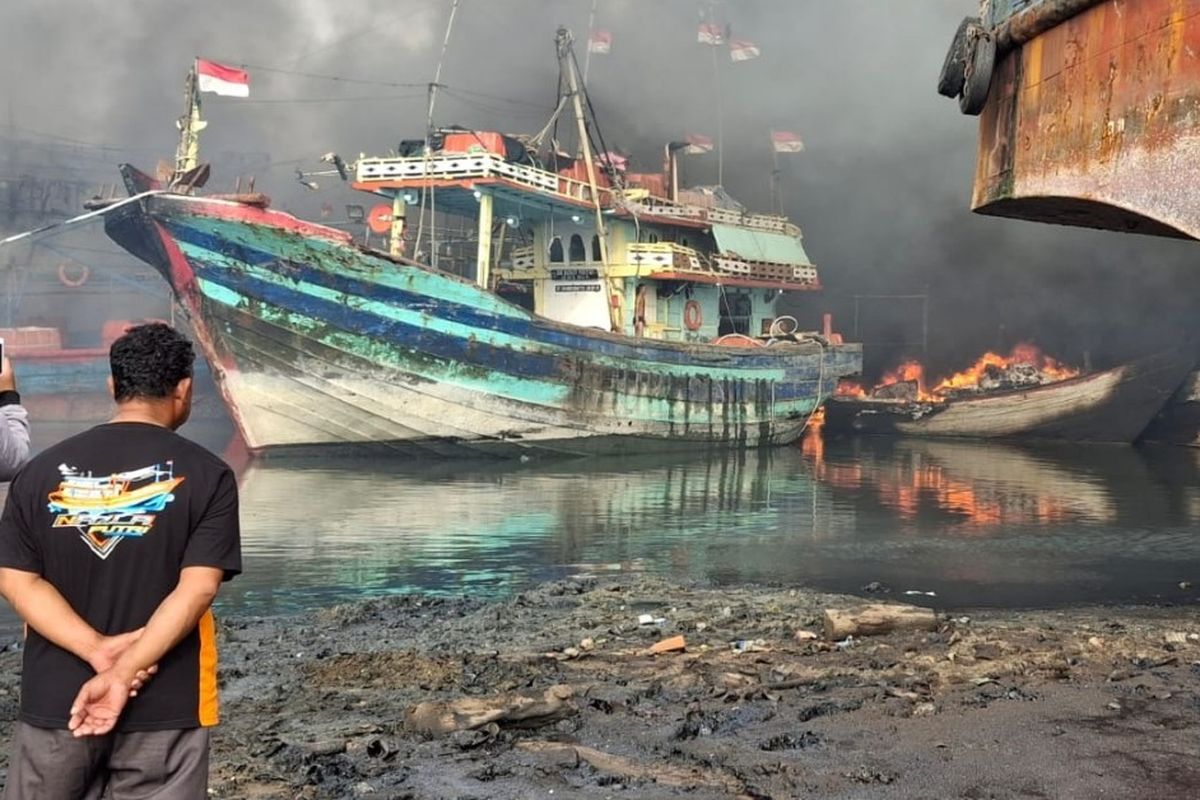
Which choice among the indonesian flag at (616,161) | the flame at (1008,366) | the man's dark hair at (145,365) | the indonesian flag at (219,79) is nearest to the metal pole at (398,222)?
the indonesian flag at (219,79)

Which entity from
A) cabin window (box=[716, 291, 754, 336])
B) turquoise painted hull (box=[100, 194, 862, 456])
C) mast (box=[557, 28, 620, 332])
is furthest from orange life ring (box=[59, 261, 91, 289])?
cabin window (box=[716, 291, 754, 336])

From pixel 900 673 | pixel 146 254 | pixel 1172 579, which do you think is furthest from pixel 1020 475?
pixel 146 254

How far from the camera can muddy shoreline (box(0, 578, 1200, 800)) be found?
12.8 feet

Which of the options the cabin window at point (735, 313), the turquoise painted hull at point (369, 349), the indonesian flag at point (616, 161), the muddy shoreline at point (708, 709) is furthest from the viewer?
the cabin window at point (735, 313)

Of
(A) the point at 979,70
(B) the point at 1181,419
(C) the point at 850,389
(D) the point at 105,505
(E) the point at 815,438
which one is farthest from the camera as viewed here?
A: (C) the point at 850,389

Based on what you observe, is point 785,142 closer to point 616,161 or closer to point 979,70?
point 616,161

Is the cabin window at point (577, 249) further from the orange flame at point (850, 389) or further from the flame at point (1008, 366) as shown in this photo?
the flame at point (1008, 366)

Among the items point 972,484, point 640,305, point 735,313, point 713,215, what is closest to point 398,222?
point 640,305

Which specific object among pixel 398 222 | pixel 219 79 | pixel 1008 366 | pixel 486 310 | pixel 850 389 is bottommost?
pixel 850 389

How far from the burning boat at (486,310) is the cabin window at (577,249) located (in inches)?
2.0

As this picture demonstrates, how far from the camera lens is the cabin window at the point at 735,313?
2988 centimetres

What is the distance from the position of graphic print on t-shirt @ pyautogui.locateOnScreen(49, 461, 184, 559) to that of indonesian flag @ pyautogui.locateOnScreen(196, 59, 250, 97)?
20588 millimetres

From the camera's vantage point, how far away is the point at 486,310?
2136 centimetres

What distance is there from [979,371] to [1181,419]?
670 centimetres
